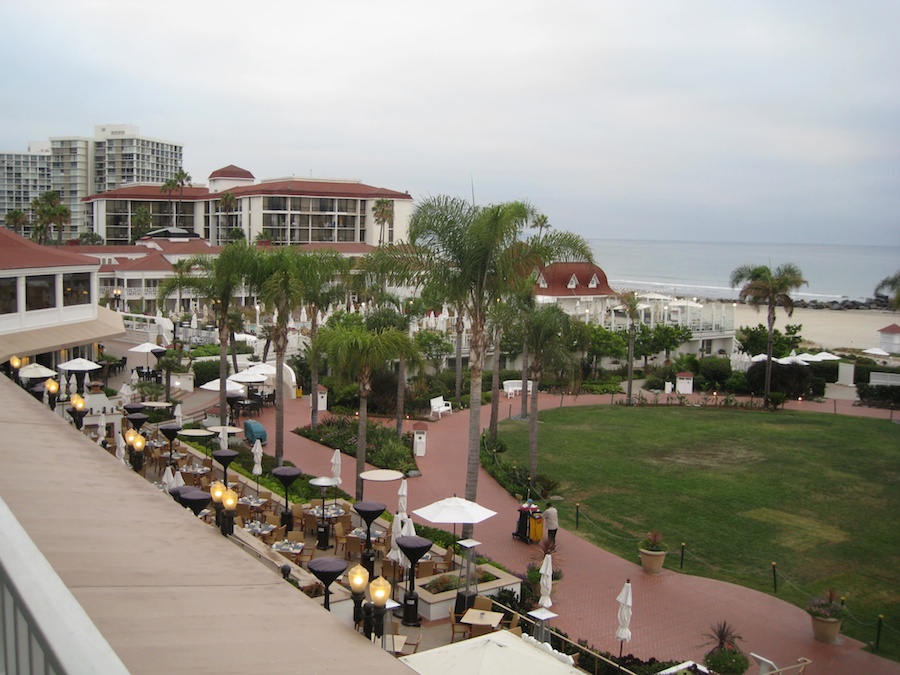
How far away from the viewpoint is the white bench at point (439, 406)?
115 ft

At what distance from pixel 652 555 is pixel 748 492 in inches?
320

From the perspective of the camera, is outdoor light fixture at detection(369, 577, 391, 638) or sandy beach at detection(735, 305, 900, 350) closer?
outdoor light fixture at detection(369, 577, 391, 638)

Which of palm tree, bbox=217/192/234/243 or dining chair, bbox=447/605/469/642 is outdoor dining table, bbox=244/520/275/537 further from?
palm tree, bbox=217/192/234/243

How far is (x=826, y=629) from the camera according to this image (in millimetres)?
14930

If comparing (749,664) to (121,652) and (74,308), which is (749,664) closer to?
(121,652)

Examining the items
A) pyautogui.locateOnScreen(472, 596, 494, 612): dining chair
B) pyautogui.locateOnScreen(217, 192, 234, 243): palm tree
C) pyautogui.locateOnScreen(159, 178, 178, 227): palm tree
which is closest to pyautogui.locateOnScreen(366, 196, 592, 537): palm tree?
A: pyautogui.locateOnScreen(472, 596, 494, 612): dining chair

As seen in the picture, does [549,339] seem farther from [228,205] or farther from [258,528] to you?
[228,205]

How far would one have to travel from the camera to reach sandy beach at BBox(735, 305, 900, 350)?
7739cm

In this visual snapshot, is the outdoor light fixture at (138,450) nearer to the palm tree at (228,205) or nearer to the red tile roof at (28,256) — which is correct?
the red tile roof at (28,256)

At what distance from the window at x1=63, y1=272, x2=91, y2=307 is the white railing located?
28315 millimetres

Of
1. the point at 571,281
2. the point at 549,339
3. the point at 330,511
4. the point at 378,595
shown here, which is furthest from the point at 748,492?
the point at 571,281

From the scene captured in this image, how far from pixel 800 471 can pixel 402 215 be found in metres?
73.4

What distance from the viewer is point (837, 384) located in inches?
1843

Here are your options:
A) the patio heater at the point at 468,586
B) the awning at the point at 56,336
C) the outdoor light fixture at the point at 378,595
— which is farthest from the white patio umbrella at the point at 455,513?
the awning at the point at 56,336
